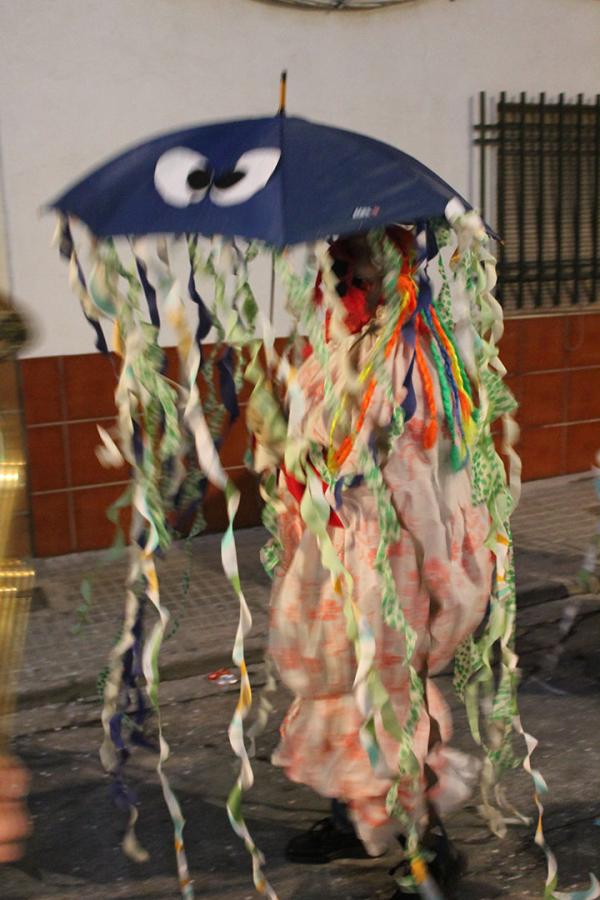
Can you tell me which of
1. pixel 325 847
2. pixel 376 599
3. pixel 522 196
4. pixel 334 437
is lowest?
pixel 325 847

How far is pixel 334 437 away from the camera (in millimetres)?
2422

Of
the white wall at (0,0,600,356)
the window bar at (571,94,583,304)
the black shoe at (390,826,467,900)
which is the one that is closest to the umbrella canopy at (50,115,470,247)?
the black shoe at (390,826,467,900)

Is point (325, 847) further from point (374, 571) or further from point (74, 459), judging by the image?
point (74, 459)

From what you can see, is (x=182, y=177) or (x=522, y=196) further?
(x=522, y=196)

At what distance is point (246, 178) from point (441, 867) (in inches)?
73.3

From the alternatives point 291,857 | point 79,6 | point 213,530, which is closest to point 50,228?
point 79,6

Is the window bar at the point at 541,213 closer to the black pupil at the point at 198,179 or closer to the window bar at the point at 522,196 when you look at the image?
the window bar at the point at 522,196

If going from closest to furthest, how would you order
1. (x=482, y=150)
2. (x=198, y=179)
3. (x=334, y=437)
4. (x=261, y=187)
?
(x=261, y=187) → (x=198, y=179) → (x=334, y=437) → (x=482, y=150)

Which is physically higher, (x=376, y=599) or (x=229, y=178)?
(x=229, y=178)

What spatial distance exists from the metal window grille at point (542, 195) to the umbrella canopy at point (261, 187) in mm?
4323

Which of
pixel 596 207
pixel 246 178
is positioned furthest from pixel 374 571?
pixel 596 207

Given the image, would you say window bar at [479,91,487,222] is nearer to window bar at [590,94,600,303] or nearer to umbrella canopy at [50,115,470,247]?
window bar at [590,94,600,303]

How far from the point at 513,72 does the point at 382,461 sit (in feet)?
15.7

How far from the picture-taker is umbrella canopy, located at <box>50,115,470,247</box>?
6.70 feet
